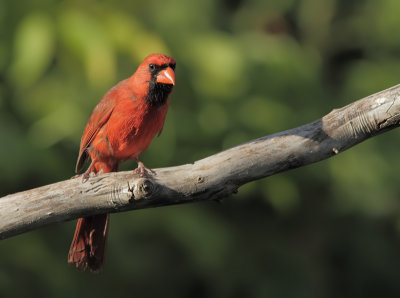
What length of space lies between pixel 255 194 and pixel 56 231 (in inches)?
58.2

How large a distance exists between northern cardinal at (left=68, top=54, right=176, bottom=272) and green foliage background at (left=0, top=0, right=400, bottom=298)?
0.17 metres

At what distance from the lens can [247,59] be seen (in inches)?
167

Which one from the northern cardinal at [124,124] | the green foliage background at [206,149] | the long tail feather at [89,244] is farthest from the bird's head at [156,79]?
the long tail feather at [89,244]

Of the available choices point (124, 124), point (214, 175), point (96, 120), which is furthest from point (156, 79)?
point (214, 175)

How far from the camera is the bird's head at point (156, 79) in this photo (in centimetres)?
372

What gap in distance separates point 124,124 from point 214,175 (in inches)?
35.4

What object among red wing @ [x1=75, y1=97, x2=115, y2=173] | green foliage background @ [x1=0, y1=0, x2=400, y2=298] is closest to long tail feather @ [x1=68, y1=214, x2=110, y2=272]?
red wing @ [x1=75, y1=97, x2=115, y2=173]

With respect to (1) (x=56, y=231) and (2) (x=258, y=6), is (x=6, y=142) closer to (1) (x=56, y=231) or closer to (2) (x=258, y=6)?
(1) (x=56, y=231)

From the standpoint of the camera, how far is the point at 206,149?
4.35m

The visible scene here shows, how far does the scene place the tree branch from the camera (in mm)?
2988

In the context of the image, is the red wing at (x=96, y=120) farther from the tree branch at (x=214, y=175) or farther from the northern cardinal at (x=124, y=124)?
the tree branch at (x=214, y=175)

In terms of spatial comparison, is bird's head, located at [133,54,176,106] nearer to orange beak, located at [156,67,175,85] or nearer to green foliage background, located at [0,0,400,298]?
orange beak, located at [156,67,175,85]

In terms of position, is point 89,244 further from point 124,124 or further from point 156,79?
point 156,79

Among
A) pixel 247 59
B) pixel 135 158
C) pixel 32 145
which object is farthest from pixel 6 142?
pixel 247 59
